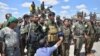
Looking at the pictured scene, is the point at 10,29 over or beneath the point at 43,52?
over

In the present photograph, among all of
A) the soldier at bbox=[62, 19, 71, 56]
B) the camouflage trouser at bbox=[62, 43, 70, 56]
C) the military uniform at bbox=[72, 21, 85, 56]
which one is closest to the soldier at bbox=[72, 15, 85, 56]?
the military uniform at bbox=[72, 21, 85, 56]

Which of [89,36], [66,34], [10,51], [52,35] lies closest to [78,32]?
[66,34]

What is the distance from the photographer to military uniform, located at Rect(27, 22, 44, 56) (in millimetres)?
9238

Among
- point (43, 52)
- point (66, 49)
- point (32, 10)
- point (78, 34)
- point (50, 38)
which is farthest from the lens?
point (32, 10)

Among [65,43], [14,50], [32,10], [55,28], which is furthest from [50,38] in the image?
[32,10]

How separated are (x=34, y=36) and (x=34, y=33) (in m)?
0.10

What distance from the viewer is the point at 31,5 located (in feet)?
51.8

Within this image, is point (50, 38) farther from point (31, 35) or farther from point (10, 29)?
point (10, 29)

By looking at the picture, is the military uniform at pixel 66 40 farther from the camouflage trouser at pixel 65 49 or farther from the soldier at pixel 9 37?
the soldier at pixel 9 37

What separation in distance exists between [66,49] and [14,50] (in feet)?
15.7

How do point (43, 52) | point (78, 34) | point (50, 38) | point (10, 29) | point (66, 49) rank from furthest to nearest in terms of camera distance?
point (78, 34), point (66, 49), point (50, 38), point (10, 29), point (43, 52)

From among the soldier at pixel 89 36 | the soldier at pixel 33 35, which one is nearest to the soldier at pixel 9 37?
the soldier at pixel 33 35

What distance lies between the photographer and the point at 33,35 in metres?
9.23

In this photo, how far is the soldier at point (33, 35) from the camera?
9.23 meters
